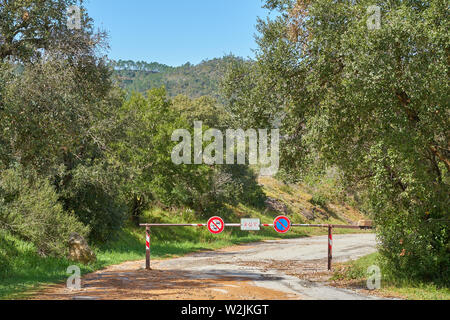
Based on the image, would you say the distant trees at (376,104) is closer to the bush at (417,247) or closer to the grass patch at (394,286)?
the bush at (417,247)

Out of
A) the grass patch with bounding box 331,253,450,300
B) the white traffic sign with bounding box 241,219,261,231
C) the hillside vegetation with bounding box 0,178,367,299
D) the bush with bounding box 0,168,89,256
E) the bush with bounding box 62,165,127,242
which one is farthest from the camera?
the bush with bounding box 62,165,127,242

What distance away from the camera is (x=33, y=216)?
643 inches

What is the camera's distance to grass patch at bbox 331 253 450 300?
11.2 m

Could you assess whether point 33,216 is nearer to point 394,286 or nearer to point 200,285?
point 200,285

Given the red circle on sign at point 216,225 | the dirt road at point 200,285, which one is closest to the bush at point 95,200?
the dirt road at point 200,285

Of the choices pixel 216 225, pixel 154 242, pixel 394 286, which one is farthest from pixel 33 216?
pixel 154 242

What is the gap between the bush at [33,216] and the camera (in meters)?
16.1

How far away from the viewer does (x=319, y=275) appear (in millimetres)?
15820

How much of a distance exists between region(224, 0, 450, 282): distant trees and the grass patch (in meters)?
0.39

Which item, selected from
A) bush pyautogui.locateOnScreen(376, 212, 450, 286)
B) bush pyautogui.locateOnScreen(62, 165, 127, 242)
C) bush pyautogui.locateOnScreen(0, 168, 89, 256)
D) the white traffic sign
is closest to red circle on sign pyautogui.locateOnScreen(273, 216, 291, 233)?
the white traffic sign

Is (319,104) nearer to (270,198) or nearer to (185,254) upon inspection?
(185,254)

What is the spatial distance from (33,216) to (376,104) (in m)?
12.1

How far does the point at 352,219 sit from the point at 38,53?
63.9 metres

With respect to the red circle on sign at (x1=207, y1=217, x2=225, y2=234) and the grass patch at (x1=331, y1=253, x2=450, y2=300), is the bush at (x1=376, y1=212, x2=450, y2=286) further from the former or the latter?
the red circle on sign at (x1=207, y1=217, x2=225, y2=234)
